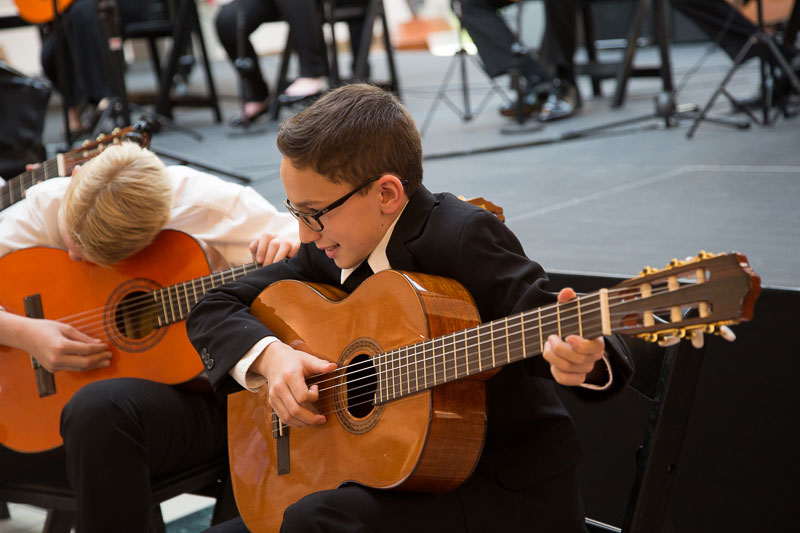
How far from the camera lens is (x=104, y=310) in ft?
6.68

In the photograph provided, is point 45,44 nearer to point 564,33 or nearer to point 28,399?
point 564,33

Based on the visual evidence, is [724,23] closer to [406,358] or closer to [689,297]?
[406,358]

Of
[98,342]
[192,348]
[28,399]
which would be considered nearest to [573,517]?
[192,348]

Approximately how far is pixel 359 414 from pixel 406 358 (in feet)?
0.69

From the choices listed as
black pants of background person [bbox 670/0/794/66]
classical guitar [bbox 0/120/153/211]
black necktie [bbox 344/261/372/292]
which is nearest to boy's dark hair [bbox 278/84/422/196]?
black necktie [bbox 344/261/372/292]

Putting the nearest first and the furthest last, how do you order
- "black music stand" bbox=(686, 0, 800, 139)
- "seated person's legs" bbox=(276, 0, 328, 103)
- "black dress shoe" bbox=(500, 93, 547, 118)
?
"black music stand" bbox=(686, 0, 800, 139)
"black dress shoe" bbox=(500, 93, 547, 118)
"seated person's legs" bbox=(276, 0, 328, 103)

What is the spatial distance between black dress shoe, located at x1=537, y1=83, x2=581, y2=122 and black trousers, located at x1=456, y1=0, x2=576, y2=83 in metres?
0.10

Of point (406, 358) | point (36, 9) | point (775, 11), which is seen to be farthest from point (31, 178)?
point (775, 11)

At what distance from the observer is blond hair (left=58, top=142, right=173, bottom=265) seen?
1.90 meters

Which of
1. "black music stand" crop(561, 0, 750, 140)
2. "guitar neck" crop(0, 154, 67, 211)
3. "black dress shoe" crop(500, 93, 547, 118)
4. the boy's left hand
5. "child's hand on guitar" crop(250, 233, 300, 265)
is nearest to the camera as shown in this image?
the boy's left hand

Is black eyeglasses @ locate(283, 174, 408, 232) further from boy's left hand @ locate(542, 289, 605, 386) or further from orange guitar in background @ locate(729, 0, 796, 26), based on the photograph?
orange guitar in background @ locate(729, 0, 796, 26)

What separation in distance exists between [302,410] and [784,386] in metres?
1.13

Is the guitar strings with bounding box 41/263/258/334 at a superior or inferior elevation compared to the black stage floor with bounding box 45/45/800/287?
superior

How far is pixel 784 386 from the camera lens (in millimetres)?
1894
